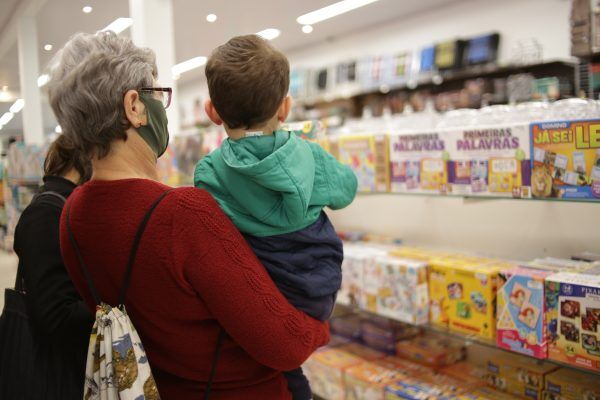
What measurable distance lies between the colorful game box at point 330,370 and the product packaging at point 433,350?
0.23 meters

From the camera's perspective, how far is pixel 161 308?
96cm

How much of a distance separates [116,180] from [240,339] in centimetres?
37

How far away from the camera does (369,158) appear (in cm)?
226

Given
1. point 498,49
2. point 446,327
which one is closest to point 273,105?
point 446,327

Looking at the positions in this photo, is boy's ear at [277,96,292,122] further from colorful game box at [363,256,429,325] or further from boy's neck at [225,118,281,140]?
colorful game box at [363,256,429,325]

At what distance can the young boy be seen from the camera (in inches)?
38.7

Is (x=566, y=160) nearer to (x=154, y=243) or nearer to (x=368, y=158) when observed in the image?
(x=368, y=158)

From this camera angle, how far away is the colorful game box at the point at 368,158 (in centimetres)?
221

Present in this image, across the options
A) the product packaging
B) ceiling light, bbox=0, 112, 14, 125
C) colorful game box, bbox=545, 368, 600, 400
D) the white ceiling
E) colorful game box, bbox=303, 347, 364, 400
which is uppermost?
the white ceiling

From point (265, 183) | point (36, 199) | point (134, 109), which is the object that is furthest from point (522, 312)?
point (36, 199)

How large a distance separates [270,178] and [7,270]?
105cm

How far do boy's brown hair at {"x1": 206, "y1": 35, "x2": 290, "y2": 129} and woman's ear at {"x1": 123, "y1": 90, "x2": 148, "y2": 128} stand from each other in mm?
136

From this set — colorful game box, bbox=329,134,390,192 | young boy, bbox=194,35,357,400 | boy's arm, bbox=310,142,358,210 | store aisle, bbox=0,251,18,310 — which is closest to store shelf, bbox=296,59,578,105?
colorful game box, bbox=329,134,390,192

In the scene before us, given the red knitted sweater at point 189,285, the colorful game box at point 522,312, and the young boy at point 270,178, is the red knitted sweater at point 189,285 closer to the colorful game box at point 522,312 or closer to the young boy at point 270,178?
the young boy at point 270,178
